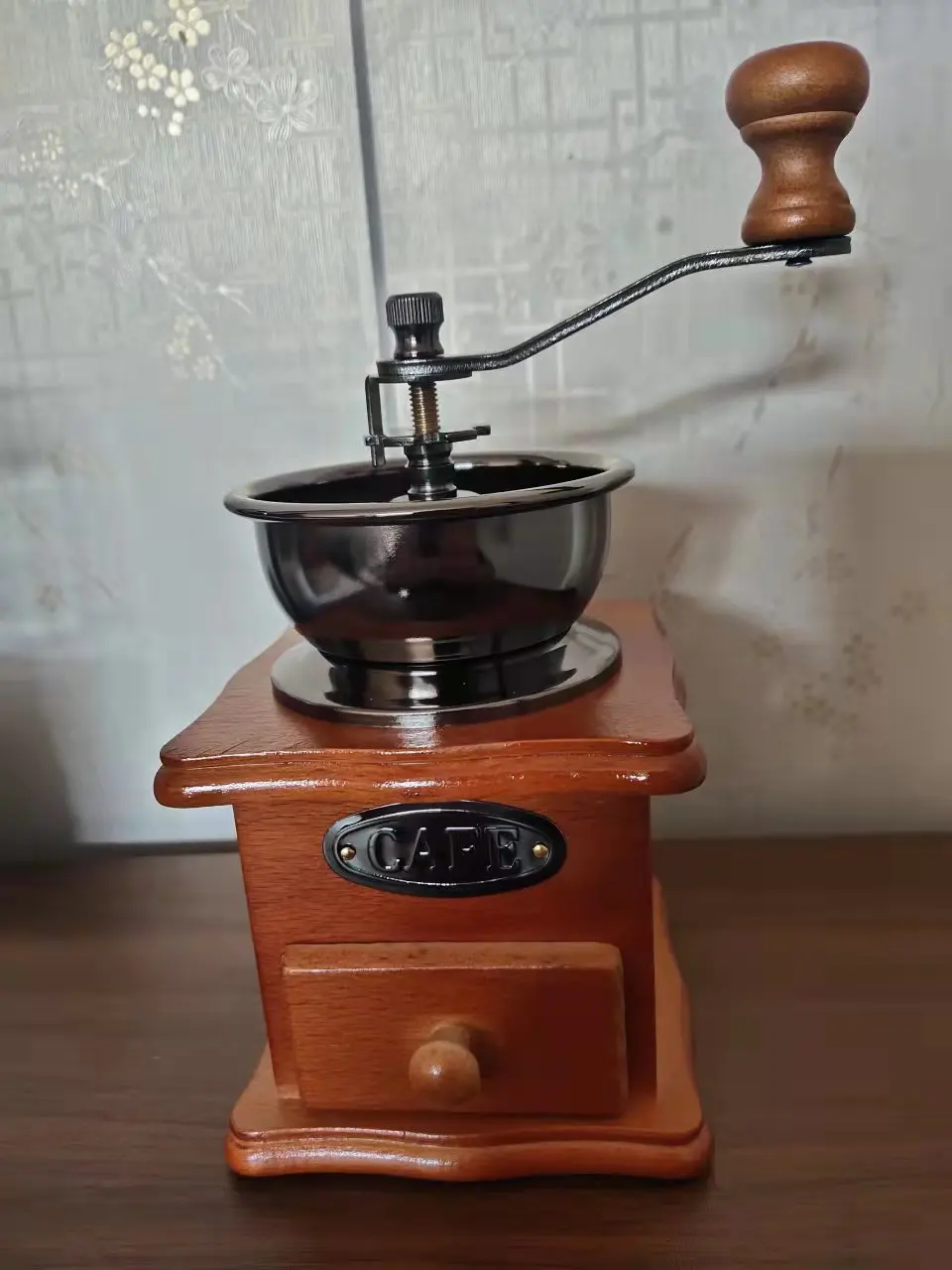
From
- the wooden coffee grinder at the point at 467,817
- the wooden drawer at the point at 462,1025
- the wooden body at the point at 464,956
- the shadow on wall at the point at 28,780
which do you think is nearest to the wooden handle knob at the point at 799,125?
the wooden coffee grinder at the point at 467,817

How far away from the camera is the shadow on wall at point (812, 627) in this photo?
896 millimetres

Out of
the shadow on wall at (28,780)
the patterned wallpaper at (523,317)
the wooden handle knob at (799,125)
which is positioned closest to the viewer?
the wooden handle knob at (799,125)

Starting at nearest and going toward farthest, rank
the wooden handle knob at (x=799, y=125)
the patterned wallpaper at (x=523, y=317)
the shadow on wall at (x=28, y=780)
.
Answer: the wooden handle knob at (x=799, y=125), the patterned wallpaper at (x=523, y=317), the shadow on wall at (x=28, y=780)

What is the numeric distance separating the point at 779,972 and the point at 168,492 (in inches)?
25.4

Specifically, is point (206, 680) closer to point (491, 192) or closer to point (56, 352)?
point (56, 352)

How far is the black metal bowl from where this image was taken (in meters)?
0.54

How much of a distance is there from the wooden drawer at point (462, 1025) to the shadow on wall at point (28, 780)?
54cm

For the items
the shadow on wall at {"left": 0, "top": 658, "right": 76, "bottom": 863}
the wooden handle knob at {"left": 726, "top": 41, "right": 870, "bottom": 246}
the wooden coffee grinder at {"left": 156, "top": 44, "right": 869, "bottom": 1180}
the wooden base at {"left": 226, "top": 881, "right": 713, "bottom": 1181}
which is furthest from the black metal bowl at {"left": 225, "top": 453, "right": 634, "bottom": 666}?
the shadow on wall at {"left": 0, "top": 658, "right": 76, "bottom": 863}

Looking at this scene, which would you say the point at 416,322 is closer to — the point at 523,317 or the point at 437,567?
the point at 437,567

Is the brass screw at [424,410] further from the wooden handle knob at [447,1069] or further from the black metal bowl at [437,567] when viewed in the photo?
the wooden handle knob at [447,1069]

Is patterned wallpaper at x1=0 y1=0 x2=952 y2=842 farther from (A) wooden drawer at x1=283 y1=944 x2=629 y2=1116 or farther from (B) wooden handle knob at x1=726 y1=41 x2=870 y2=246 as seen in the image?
(A) wooden drawer at x1=283 y1=944 x2=629 y2=1116

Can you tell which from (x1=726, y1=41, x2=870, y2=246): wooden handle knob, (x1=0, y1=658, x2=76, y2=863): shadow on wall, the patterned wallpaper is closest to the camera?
(x1=726, y1=41, x2=870, y2=246): wooden handle knob

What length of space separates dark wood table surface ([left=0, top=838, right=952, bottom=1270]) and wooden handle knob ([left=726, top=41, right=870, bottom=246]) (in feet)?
1.59

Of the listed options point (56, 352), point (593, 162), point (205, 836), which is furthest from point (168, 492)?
point (593, 162)
